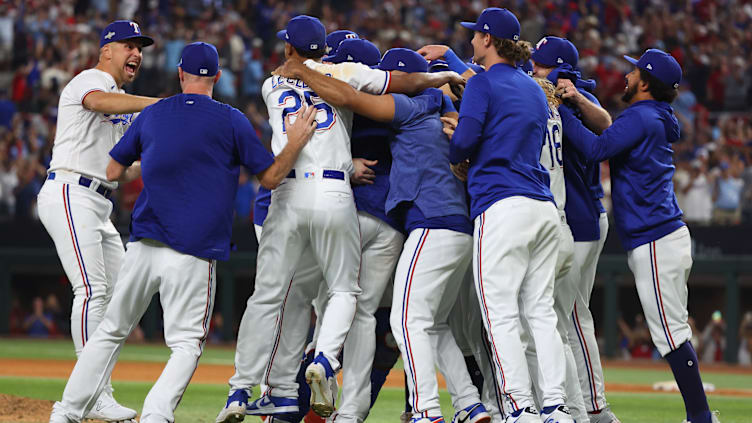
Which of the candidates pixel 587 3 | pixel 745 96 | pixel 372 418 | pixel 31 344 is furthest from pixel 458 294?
pixel 587 3

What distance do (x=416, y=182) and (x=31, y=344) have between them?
11.0m

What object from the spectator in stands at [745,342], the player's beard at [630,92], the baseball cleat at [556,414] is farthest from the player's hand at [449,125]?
the spectator in stands at [745,342]

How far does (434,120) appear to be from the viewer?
618 cm

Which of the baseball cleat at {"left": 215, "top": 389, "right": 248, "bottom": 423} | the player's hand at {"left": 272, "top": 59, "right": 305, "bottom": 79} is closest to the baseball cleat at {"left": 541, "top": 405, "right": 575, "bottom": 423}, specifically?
the baseball cleat at {"left": 215, "top": 389, "right": 248, "bottom": 423}

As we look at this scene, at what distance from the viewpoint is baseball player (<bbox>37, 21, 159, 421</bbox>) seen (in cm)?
645

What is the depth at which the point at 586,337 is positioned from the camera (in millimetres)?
6676

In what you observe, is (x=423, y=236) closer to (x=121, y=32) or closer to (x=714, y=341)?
(x=121, y=32)

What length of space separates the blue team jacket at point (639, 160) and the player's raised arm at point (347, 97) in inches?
48.4

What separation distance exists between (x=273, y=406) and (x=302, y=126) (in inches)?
65.0

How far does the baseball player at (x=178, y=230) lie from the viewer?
5.50 m

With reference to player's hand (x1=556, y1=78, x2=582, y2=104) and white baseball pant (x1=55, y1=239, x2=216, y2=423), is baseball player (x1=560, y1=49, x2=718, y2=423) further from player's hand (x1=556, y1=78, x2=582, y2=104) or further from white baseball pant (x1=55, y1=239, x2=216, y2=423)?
white baseball pant (x1=55, y1=239, x2=216, y2=423)

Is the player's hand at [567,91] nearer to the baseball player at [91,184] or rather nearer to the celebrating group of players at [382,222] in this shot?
the celebrating group of players at [382,222]

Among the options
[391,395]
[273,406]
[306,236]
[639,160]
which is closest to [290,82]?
[306,236]

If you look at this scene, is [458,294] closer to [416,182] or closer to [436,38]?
[416,182]
